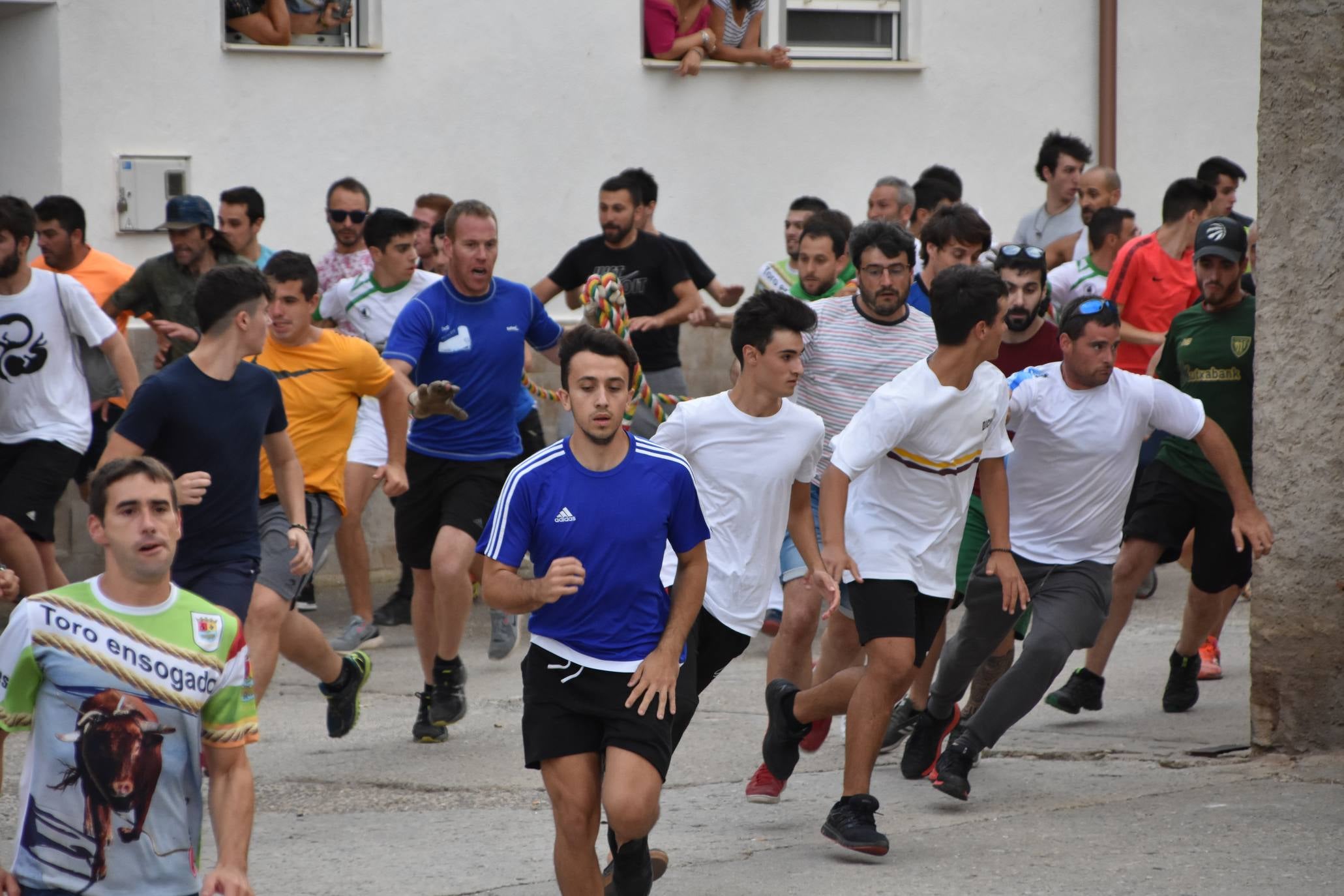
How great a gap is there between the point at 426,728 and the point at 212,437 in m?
1.84

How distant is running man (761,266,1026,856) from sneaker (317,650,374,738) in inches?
67.7

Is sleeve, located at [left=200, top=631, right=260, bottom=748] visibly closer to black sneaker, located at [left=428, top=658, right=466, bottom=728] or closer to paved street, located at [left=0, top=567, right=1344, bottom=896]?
paved street, located at [left=0, top=567, right=1344, bottom=896]

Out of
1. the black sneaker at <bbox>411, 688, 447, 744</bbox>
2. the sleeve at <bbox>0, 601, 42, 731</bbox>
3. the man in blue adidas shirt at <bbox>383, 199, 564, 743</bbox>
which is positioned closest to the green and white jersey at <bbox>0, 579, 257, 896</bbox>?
the sleeve at <bbox>0, 601, 42, 731</bbox>

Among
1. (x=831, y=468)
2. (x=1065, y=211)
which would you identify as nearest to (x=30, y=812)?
(x=831, y=468)

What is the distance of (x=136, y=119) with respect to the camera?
413 inches

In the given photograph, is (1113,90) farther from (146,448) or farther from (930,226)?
(146,448)

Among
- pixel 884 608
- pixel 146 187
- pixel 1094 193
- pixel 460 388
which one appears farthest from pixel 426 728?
pixel 1094 193

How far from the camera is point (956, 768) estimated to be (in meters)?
6.19

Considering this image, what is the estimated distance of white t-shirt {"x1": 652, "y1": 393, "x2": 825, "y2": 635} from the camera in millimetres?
5715

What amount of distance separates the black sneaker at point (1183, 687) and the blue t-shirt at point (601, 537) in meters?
3.62

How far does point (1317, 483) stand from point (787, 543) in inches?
77.0

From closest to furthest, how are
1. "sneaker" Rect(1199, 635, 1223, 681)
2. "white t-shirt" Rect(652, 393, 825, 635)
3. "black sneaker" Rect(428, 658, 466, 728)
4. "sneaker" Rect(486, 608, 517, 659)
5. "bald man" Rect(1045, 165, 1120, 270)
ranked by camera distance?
"white t-shirt" Rect(652, 393, 825, 635), "black sneaker" Rect(428, 658, 466, 728), "sneaker" Rect(1199, 635, 1223, 681), "sneaker" Rect(486, 608, 517, 659), "bald man" Rect(1045, 165, 1120, 270)

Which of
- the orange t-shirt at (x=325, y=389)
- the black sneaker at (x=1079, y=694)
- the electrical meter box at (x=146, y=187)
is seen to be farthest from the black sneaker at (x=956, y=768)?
the electrical meter box at (x=146, y=187)

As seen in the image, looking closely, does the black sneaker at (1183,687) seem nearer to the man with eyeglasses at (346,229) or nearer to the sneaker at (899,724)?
the sneaker at (899,724)
